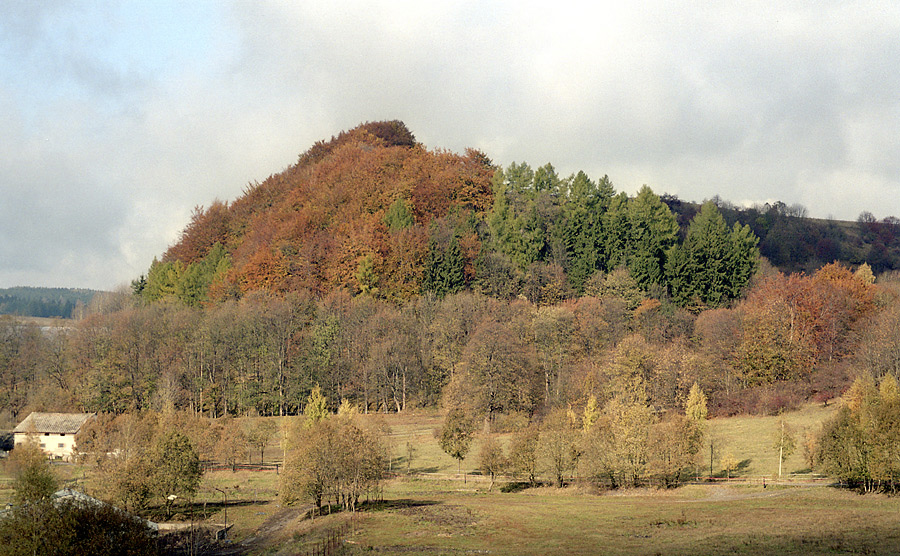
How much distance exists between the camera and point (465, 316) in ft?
365

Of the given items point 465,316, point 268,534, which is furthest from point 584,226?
point 268,534

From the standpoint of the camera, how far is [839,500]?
55.4 m

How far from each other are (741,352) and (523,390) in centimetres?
2765

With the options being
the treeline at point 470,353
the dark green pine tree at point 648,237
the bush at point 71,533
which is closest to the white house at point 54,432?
the treeline at point 470,353

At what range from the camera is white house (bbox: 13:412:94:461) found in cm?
9919

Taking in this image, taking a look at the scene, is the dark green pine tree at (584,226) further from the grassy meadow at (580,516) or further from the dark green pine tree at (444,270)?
the grassy meadow at (580,516)

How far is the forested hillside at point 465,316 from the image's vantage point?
9588 centimetres

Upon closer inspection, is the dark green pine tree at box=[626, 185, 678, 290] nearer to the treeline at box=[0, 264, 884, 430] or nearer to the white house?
the treeline at box=[0, 264, 884, 430]

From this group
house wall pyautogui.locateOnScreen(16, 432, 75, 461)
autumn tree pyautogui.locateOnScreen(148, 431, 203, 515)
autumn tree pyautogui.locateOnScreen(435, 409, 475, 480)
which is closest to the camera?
autumn tree pyautogui.locateOnScreen(148, 431, 203, 515)

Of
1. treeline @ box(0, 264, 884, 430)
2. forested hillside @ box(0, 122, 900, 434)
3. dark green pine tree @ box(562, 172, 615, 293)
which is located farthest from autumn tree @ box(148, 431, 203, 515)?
dark green pine tree @ box(562, 172, 615, 293)

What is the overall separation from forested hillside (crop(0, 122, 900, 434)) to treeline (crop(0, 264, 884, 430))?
290 millimetres

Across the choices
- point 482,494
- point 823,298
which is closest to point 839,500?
point 482,494

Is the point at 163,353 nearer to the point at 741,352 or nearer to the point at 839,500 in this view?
the point at 741,352

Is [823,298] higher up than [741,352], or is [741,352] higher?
[823,298]
